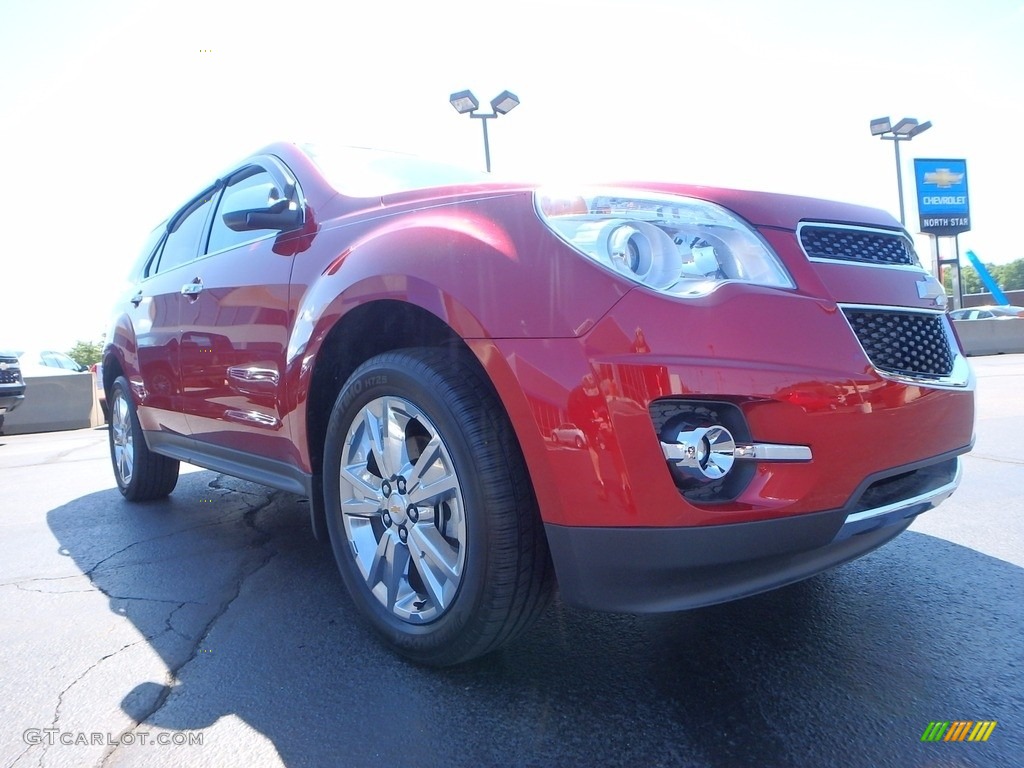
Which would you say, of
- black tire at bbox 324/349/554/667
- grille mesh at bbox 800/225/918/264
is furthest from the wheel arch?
A: grille mesh at bbox 800/225/918/264

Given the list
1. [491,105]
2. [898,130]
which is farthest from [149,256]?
[898,130]

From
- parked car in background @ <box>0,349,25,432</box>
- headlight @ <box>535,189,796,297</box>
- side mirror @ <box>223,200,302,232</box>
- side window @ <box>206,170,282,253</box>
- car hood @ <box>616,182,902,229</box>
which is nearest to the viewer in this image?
headlight @ <box>535,189,796,297</box>

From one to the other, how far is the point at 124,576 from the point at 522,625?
85.6 inches

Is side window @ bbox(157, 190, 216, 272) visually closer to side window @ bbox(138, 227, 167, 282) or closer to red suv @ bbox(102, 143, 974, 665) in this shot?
side window @ bbox(138, 227, 167, 282)

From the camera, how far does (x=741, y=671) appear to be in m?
2.04

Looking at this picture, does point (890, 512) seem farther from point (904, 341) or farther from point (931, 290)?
point (931, 290)

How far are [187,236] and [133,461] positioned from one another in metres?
1.53

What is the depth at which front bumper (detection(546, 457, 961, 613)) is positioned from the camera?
1.72 meters

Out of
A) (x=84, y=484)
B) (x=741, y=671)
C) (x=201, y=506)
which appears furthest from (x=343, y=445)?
(x=84, y=484)

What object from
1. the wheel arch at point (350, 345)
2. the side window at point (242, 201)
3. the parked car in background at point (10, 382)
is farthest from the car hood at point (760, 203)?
the parked car in background at point (10, 382)

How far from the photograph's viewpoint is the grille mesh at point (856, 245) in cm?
199

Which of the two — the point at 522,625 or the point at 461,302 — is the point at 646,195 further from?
the point at 522,625

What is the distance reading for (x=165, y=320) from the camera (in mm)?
3998

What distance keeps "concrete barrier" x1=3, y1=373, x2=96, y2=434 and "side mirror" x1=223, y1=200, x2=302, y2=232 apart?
1186 centimetres
